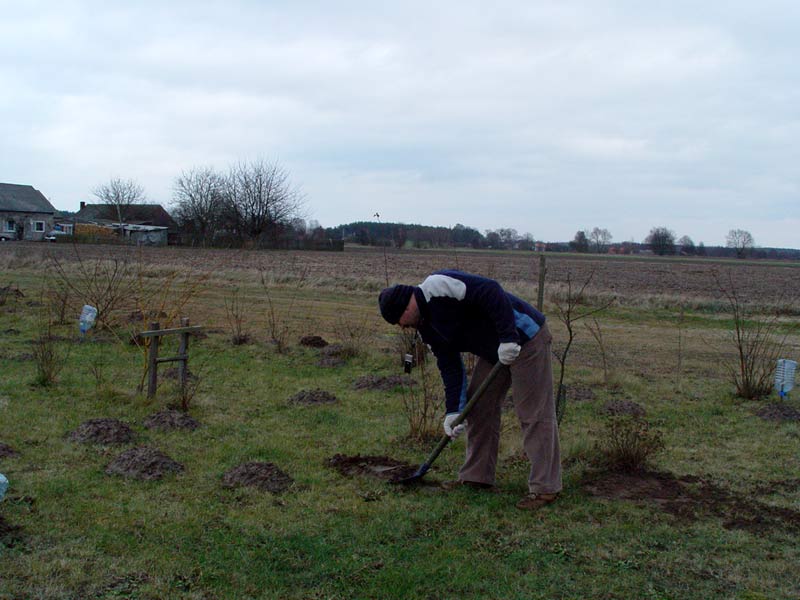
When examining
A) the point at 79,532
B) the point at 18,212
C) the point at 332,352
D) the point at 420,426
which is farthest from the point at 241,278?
the point at 18,212

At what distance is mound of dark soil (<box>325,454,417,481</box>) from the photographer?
5.32 meters

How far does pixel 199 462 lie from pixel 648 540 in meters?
3.24

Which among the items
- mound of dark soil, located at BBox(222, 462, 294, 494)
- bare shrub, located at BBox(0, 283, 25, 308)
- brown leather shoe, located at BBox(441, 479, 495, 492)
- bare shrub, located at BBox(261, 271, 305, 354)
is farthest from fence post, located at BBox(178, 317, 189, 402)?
bare shrub, located at BBox(0, 283, 25, 308)

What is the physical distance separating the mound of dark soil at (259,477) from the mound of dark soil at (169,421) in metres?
1.30

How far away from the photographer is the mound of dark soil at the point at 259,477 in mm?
4941

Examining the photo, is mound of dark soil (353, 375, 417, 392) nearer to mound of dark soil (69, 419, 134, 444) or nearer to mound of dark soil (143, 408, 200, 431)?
mound of dark soil (143, 408, 200, 431)

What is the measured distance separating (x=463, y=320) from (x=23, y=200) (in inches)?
2680

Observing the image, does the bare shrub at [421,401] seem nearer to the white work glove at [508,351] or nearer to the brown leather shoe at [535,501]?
the brown leather shoe at [535,501]

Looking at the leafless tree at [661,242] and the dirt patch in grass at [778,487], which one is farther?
the leafless tree at [661,242]

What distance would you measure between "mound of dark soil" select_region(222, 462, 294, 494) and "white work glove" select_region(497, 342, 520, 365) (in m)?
1.80

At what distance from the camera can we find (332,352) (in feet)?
32.7

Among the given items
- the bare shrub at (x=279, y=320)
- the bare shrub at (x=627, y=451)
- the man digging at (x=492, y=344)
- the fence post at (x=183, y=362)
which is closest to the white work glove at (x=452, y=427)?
the man digging at (x=492, y=344)

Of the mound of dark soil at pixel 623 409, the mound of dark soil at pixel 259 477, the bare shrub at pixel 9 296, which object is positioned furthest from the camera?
the bare shrub at pixel 9 296

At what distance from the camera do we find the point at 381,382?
830cm
